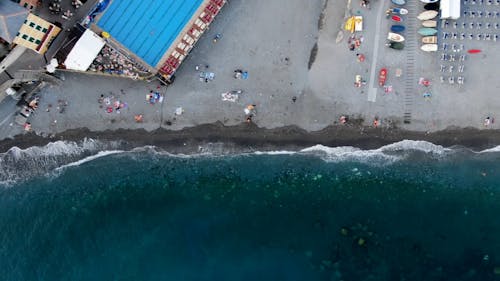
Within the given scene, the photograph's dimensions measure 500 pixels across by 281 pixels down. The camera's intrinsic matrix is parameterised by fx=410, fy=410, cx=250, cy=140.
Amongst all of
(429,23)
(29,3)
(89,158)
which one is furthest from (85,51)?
(429,23)

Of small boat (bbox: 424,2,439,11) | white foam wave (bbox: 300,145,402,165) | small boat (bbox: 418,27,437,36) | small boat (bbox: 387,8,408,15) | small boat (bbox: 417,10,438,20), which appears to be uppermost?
small boat (bbox: 424,2,439,11)

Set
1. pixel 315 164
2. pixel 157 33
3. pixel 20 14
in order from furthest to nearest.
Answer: pixel 315 164 < pixel 157 33 < pixel 20 14

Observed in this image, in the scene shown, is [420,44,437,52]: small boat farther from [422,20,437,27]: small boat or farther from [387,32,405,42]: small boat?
[387,32,405,42]: small boat

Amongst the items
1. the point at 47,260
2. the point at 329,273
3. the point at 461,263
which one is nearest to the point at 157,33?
the point at 47,260

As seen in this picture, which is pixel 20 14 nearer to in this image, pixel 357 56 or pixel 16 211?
pixel 16 211

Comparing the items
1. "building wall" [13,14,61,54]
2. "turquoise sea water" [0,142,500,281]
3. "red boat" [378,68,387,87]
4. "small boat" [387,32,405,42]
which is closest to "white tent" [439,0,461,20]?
"small boat" [387,32,405,42]

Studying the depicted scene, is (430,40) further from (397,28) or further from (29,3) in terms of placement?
(29,3)
